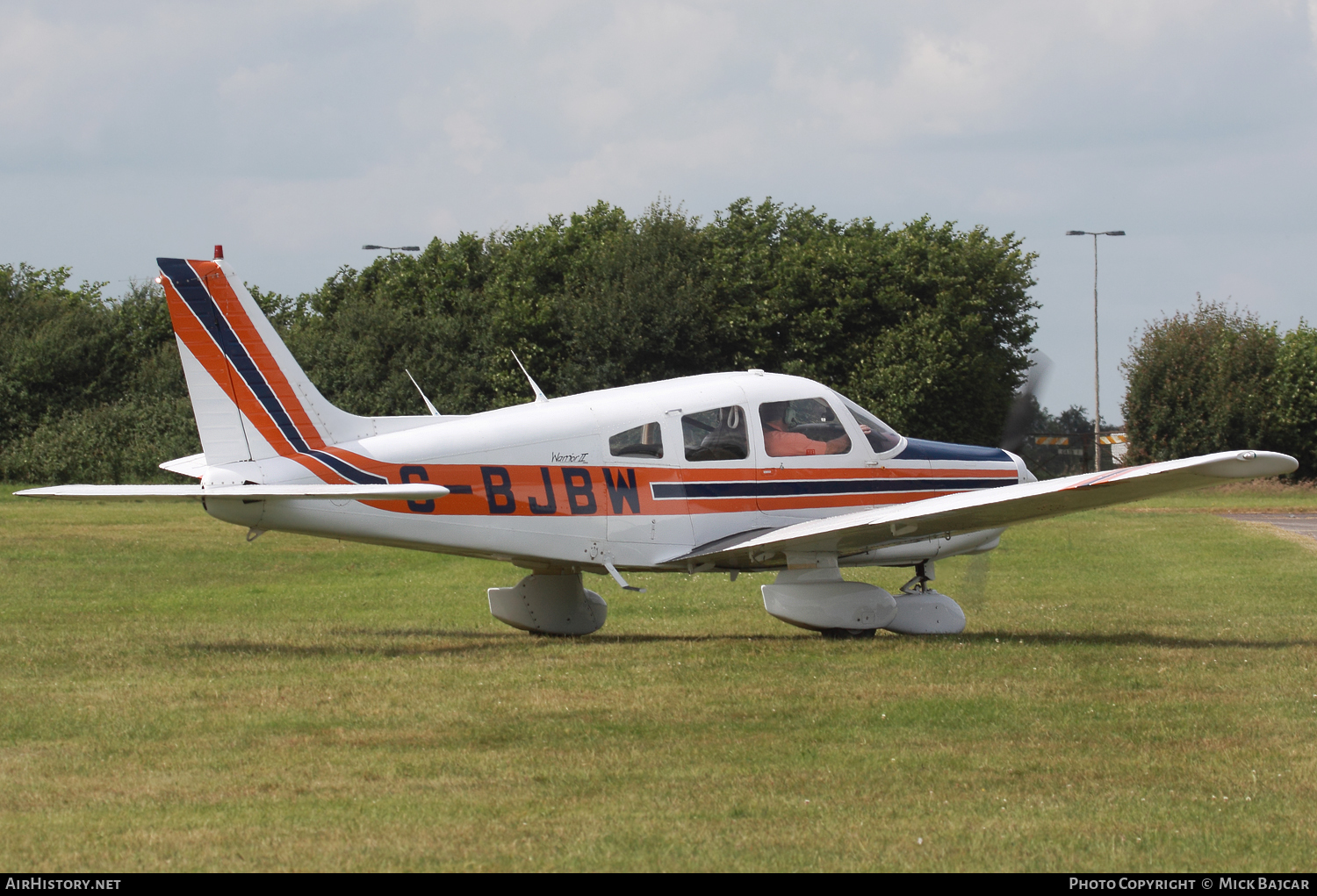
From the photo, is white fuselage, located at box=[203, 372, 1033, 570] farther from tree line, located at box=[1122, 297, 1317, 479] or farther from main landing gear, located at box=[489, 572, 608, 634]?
tree line, located at box=[1122, 297, 1317, 479]

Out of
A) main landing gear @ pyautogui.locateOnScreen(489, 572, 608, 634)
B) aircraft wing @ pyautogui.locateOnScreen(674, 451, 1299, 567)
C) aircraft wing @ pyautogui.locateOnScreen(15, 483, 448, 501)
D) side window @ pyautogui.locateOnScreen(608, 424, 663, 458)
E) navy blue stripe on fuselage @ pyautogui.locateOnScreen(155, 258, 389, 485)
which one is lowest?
main landing gear @ pyautogui.locateOnScreen(489, 572, 608, 634)

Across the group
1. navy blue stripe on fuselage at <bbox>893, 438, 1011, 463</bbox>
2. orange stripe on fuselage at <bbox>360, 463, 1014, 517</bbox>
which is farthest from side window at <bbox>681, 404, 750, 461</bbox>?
navy blue stripe on fuselage at <bbox>893, 438, 1011, 463</bbox>

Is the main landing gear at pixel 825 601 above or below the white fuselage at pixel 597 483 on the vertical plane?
below

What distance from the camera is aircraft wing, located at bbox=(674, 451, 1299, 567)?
10312 mm

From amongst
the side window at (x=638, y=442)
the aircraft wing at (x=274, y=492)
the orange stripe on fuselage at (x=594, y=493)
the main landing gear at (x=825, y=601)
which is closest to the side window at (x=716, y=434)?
the orange stripe on fuselage at (x=594, y=493)

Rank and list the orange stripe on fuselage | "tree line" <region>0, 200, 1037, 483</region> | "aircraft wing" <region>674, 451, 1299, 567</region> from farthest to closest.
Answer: "tree line" <region>0, 200, 1037, 483</region>, the orange stripe on fuselage, "aircraft wing" <region>674, 451, 1299, 567</region>

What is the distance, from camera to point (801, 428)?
1248cm

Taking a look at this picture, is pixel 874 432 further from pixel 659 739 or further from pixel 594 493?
pixel 659 739

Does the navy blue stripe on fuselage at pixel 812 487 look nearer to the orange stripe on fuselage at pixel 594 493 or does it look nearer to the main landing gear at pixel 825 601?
the orange stripe on fuselage at pixel 594 493

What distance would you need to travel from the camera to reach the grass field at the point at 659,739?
5.82 m

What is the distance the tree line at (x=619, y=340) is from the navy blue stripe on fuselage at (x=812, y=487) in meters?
32.6

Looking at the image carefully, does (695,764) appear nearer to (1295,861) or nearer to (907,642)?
(1295,861)

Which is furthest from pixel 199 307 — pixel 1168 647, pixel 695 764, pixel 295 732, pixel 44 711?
pixel 1168 647

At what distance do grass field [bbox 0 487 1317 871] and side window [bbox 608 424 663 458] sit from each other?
169cm
